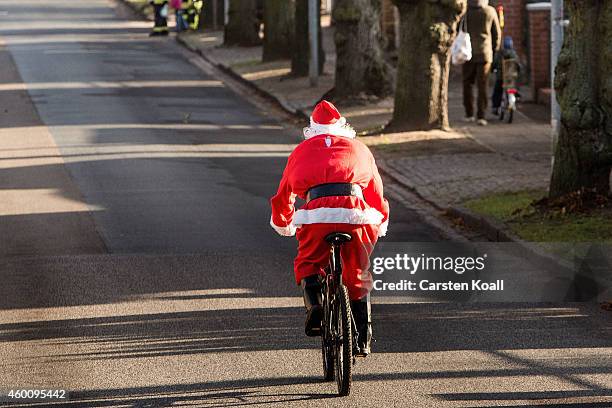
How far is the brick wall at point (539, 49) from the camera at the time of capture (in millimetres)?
25766

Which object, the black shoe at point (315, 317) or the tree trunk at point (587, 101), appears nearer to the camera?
the black shoe at point (315, 317)

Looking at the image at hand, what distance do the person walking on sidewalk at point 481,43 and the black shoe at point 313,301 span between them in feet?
45.0

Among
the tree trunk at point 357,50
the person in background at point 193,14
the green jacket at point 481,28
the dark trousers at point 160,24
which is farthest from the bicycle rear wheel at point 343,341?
the dark trousers at point 160,24

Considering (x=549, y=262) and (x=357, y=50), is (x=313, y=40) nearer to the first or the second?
(x=357, y=50)

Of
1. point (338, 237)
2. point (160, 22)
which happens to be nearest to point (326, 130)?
point (338, 237)

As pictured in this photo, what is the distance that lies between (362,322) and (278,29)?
25072 millimetres

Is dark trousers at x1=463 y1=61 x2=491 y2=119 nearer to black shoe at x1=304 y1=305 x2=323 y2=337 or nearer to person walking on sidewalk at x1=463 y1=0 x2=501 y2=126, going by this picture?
person walking on sidewalk at x1=463 y1=0 x2=501 y2=126

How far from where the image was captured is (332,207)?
28.7 feet

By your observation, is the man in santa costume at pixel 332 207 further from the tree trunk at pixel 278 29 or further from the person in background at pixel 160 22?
the person in background at pixel 160 22

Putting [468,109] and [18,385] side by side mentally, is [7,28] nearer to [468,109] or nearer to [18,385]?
[468,109]

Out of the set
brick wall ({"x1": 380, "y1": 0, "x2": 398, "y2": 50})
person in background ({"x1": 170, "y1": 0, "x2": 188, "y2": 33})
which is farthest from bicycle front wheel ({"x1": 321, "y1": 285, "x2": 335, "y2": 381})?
person in background ({"x1": 170, "y1": 0, "x2": 188, "y2": 33})

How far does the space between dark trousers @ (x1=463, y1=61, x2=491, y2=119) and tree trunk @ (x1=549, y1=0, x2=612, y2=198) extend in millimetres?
7542

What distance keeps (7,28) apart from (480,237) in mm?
37613

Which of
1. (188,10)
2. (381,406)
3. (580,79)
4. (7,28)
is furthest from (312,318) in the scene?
(7,28)
